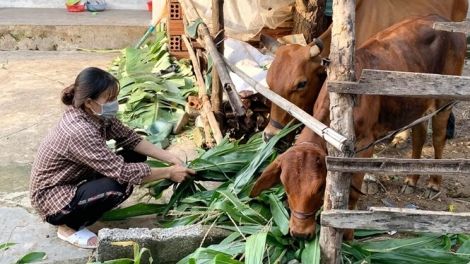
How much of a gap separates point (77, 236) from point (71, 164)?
0.50 m

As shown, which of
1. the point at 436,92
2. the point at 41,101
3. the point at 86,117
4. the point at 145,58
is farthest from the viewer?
the point at 145,58

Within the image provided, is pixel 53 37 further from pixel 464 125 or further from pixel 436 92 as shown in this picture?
pixel 436 92

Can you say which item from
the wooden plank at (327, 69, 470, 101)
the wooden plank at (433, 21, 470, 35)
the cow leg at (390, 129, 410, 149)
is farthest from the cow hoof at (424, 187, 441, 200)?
the wooden plank at (327, 69, 470, 101)

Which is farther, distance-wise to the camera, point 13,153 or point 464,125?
point 464,125

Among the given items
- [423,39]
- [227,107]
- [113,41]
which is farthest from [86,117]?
[113,41]

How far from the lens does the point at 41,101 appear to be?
285 inches

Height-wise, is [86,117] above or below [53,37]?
above

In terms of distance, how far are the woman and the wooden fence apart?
1.44 metres

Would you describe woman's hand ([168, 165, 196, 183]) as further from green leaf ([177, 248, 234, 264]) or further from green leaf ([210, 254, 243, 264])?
green leaf ([210, 254, 243, 264])

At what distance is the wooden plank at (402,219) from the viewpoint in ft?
9.93

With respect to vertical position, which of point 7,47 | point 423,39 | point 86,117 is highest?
point 423,39

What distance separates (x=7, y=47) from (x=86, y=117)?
708 cm

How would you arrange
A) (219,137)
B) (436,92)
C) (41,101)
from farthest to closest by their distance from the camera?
1. (41,101)
2. (219,137)
3. (436,92)

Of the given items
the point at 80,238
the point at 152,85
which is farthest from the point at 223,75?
the point at 152,85
